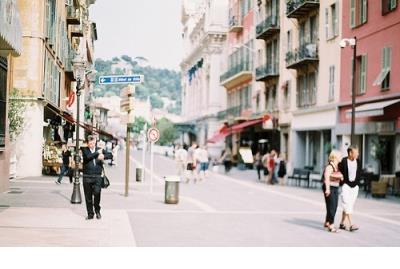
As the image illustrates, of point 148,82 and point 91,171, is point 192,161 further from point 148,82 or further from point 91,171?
point 91,171

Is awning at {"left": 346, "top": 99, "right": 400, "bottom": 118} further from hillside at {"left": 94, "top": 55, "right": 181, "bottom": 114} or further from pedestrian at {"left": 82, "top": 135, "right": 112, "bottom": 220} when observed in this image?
pedestrian at {"left": 82, "top": 135, "right": 112, "bottom": 220}

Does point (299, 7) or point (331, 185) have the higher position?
point (299, 7)

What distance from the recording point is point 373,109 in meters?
22.6

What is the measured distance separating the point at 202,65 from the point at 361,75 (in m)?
6.28

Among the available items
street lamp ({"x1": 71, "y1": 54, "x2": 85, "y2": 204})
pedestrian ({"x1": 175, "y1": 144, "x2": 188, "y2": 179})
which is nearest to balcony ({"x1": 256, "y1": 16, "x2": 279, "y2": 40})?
pedestrian ({"x1": 175, "y1": 144, "x2": 188, "y2": 179})

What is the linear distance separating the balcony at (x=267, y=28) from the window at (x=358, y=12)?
10234 mm

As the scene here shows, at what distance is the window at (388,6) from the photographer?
886 inches

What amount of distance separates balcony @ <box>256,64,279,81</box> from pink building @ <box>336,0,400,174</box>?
32.6 ft

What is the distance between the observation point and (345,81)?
Answer: 26906mm

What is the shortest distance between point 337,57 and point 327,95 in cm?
184

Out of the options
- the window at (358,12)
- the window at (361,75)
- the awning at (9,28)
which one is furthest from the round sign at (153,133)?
the window at (358,12)

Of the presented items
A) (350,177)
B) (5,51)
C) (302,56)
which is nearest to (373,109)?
(302,56)
